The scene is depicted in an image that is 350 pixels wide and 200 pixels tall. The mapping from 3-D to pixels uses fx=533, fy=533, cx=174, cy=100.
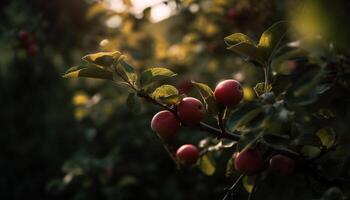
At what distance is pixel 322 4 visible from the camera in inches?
44.0

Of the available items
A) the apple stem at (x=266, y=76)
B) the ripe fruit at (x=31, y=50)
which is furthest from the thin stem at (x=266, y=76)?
the ripe fruit at (x=31, y=50)

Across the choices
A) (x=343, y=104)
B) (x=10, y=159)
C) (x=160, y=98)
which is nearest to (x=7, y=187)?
(x=10, y=159)

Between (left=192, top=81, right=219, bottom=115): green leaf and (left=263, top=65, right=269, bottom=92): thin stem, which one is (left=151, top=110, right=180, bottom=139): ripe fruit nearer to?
(left=192, top=81, right=219, bottom=115): green leaf

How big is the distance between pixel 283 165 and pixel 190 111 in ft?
0.99

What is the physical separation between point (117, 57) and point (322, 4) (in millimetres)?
568

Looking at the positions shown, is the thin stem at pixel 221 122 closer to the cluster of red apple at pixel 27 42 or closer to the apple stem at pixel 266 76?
the apple stem at pixel 266 76

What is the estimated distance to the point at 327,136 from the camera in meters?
1.54

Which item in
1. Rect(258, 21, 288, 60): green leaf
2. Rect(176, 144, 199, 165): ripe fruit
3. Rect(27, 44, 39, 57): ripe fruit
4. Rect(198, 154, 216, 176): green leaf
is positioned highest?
Rect(27, 44, 39, 57): ripe fruit

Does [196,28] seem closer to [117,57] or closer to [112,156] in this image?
[112,156]

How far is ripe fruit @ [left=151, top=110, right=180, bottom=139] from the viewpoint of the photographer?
4.92 ft

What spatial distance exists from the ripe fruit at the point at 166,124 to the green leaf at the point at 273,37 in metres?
0.32

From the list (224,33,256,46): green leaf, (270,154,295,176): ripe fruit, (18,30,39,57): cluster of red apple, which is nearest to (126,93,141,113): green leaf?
(224,33,256,46): green leaf

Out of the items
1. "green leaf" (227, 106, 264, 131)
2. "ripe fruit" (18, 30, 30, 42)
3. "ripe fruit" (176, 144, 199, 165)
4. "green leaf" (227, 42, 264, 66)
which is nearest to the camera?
"green leaf" (227, 106, 264, 131)

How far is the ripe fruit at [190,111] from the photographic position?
4.79ft
